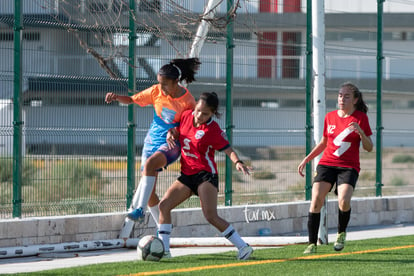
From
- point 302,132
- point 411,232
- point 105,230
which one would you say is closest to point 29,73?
point 105,230

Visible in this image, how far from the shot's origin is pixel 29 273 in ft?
30.0

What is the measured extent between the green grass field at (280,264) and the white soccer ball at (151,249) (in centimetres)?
9

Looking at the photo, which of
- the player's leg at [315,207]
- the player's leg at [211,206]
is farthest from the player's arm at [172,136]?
the player's leg at [315,207]

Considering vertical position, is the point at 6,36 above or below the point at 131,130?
above

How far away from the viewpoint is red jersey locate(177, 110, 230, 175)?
9805mm

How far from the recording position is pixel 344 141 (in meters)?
10.9

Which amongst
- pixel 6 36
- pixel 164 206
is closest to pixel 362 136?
pixel 164 206

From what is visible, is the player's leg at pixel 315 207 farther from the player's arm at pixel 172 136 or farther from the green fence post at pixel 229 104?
the green fence post at pixel 229 104

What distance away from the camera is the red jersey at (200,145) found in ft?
32.2

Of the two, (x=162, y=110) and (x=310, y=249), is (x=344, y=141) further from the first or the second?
(x=162, y=110)

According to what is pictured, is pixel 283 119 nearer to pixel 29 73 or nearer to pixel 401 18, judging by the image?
pixel 29 73

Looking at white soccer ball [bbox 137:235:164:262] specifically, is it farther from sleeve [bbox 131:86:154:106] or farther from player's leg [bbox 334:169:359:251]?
player's leg [bbox 334:169:359:251]

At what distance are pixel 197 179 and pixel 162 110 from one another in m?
1.04

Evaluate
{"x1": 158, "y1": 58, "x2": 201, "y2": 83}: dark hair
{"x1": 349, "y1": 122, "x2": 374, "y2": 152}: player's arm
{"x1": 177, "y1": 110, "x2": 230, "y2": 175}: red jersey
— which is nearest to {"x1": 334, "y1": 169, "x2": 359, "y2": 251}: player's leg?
{"x1": 349, "y1": 122, "x2": 374, "y2": 152}: player's arm
